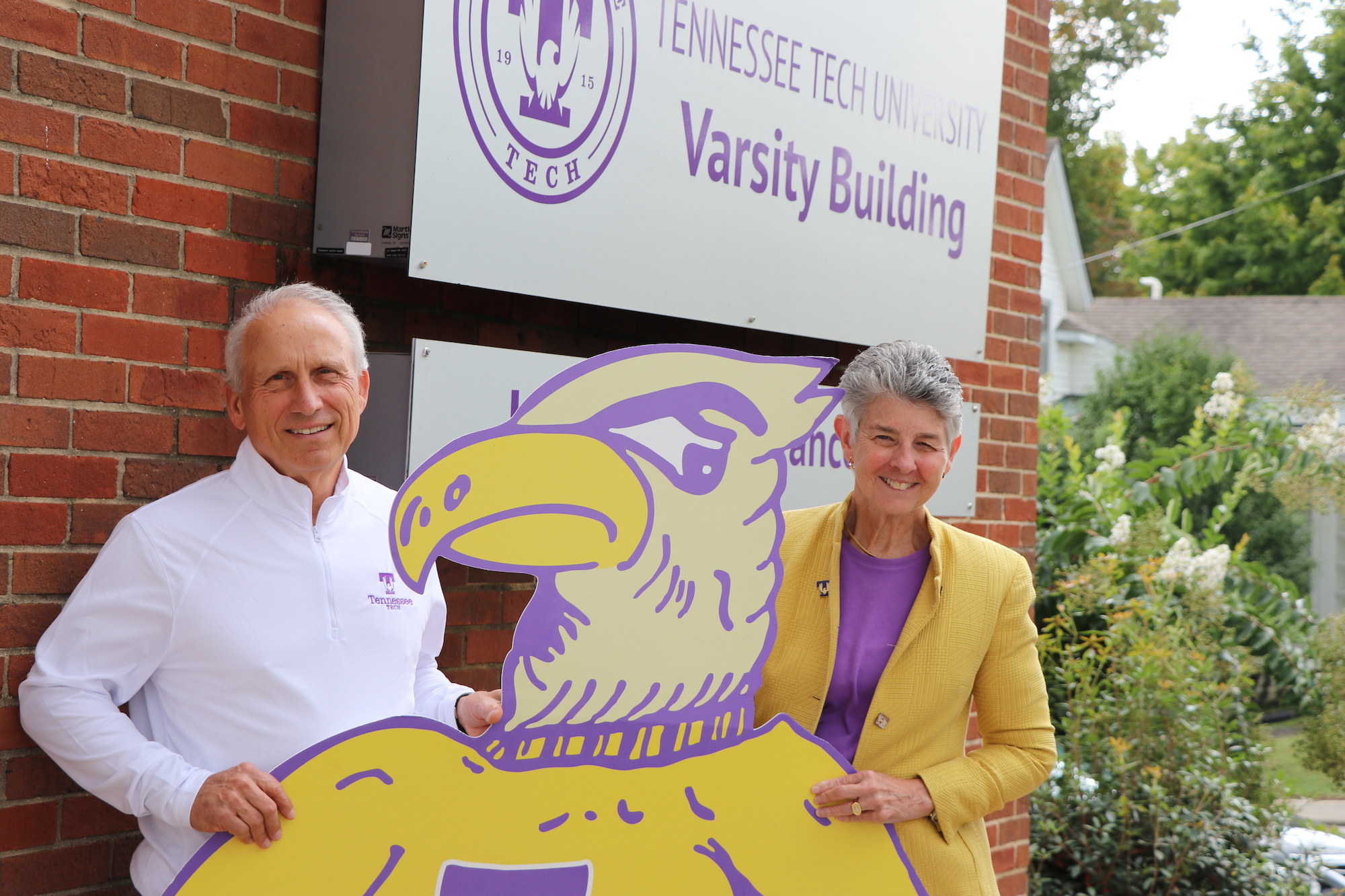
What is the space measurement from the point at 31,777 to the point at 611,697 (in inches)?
44.4

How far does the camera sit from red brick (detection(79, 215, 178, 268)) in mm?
2193

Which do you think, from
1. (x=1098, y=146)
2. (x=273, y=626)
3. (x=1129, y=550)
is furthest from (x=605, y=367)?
(x=1098, y=146)

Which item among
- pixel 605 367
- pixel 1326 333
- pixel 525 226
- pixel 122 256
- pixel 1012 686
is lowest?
pixel 1012 686

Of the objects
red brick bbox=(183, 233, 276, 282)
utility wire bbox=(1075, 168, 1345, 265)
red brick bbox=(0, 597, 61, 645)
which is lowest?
red brick bbox=(0, 597, 61, 645)

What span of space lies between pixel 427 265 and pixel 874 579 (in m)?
1.15

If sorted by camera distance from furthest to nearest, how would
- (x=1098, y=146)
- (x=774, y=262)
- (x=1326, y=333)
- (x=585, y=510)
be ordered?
(x=1098, y=146), (x=1326, y=333), (x=774, y=262), (x=585, y=510)

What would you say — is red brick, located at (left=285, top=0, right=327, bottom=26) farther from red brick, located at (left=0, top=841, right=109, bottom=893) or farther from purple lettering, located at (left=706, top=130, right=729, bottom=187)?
red brick, located at (left=0, top=841, right=109, bottom=893)

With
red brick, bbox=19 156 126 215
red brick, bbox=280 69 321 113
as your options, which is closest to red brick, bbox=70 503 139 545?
red brick, bbox=19 156 126 215

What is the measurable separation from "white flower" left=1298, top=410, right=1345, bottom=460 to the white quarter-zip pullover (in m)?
6.79

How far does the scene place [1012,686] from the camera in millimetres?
2199

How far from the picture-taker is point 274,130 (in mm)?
2477

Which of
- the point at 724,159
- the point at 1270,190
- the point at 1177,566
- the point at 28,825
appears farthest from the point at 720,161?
the point at 1270,190

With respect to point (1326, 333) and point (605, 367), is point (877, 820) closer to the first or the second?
point (605, 367)

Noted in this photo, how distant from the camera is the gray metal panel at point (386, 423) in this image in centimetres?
249
